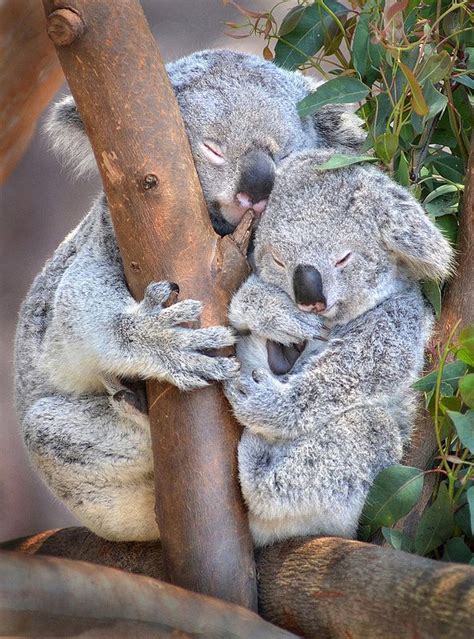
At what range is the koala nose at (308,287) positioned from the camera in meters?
2.39

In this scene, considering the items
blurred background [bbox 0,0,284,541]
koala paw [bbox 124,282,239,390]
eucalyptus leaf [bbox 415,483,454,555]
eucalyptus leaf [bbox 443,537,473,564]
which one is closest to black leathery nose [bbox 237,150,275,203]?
koala paw [bbox 124,282,239,390]

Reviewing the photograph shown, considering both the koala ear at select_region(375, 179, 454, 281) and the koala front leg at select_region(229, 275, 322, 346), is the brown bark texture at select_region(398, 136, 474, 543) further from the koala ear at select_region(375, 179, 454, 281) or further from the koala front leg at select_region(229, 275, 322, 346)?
the koala front leg at select_region(229, 275, 322, 346)

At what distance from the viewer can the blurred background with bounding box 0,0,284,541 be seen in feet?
17.7

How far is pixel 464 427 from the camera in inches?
89.4

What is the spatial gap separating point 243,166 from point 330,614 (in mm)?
1297

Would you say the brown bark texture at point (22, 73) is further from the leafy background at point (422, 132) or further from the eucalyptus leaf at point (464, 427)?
the eucalyptus leaf at point (464, 427)

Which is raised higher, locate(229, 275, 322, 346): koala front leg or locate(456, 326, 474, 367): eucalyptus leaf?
locate(229, 275, 322, 346): koala front leg

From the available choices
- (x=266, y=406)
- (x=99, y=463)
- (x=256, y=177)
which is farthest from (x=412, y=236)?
(x=99, y=463)

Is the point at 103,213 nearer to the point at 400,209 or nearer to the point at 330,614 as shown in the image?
the point at 400,209

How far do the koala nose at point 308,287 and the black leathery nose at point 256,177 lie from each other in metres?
0.33

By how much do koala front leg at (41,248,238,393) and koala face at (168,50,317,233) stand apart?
0.41m

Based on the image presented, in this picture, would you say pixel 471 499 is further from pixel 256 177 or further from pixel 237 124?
pixel 237 124

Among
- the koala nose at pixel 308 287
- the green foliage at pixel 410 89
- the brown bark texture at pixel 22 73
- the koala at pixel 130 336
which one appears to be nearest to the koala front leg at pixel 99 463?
the koala at pixel 130 336

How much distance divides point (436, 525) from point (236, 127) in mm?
1337
